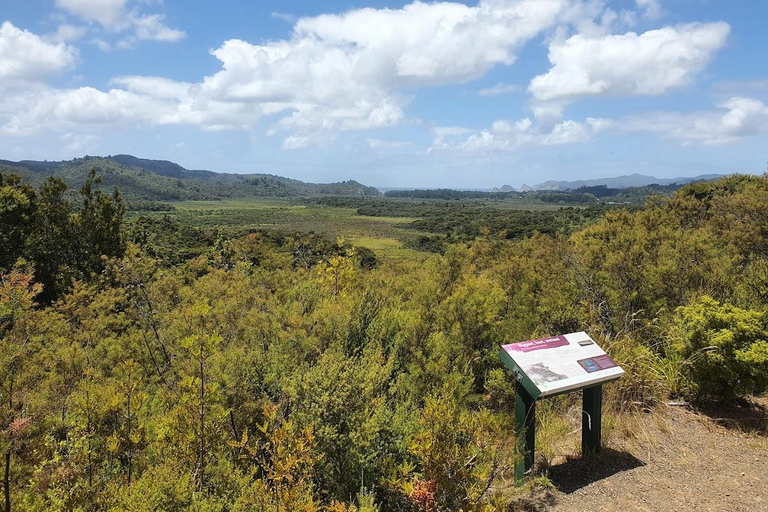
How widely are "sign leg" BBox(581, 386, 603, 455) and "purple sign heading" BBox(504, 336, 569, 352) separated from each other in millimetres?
669

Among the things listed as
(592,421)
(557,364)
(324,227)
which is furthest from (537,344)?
(324,227)

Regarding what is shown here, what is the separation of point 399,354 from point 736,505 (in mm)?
5261

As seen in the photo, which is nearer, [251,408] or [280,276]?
[251,408]

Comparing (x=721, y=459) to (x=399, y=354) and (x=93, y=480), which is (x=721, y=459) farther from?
(x=93, y=480)

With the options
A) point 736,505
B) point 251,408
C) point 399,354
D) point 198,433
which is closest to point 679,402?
point 736,505

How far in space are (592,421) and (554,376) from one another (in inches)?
45.2

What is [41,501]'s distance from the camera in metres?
3.76

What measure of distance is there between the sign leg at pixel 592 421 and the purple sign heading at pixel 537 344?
669 millimetres

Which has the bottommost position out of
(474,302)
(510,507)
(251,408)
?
(510,507)

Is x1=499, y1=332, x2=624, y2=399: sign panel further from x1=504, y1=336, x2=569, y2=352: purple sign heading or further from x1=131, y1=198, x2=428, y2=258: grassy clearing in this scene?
x1=131, y1=198, x2=428, y2=258: grassy clearing

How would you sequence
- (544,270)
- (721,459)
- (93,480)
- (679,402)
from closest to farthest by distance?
(93,480), (721,459), (679,402), (544,270)

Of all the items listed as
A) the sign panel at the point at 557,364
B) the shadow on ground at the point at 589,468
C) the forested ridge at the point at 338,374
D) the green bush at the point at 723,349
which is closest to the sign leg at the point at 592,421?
the shadow on ground at the point at 589,468

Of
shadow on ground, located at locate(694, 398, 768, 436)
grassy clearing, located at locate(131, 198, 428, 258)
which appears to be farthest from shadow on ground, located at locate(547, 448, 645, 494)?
grassy clearing, located at locate(131, 198, 428, 258)

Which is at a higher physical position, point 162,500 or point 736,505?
point 162,500
